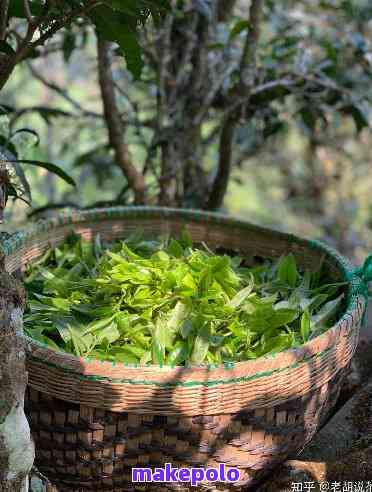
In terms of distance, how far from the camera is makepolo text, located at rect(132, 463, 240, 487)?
1.01 meters

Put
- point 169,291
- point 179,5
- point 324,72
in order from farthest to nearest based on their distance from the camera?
point 324,72, point 179,5, point 169,291

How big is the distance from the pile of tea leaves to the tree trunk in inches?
7.5

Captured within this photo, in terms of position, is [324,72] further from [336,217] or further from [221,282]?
[336,217]

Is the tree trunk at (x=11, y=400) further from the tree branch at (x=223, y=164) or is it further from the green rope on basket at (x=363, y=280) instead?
the tree branch at (x=223, y=164)

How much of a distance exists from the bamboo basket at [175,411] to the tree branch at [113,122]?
3.18ft

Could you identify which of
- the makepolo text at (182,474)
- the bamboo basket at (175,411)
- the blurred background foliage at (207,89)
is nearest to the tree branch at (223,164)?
the blurred background foliage at (207,89)

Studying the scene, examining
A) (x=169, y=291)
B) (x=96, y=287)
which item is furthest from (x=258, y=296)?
(x=96, y=287)

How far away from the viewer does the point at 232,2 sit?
2.01 meters

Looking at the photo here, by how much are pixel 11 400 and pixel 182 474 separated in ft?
1.10

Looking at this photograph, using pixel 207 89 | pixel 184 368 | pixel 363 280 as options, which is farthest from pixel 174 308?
pixel 207 89

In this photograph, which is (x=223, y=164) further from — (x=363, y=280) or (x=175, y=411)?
(x=175, y=411)

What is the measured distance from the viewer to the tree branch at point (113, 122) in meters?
1.75

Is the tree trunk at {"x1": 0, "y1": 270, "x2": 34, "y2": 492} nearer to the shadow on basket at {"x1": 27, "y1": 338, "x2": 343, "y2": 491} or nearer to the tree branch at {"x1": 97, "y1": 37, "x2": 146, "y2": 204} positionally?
the shadow on basket at {"x1": 27, "y1": 338, "x2": 343, "y2": 491}

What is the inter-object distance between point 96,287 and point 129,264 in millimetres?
83
